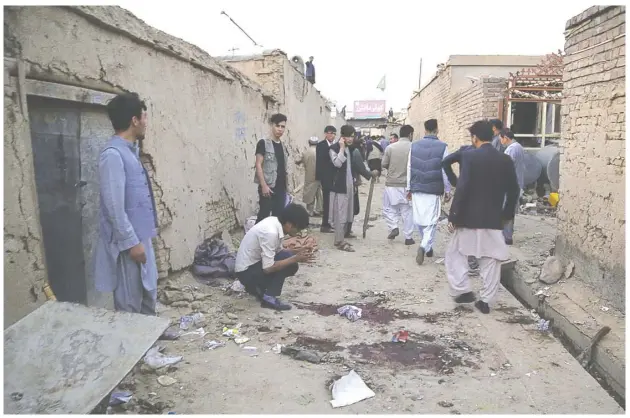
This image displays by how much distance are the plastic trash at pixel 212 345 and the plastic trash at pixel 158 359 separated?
242mm

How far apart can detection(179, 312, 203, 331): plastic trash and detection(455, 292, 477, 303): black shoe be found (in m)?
2.24

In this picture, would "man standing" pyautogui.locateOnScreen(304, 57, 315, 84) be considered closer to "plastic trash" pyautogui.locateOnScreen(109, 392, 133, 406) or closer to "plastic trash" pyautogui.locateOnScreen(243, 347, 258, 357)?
"plastic trash" pyautogui.locateOnScreen(243, 347, 258, 357)

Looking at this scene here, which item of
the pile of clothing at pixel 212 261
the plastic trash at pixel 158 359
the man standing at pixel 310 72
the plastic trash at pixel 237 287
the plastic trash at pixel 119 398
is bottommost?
the plastic trash at pixel 119 398

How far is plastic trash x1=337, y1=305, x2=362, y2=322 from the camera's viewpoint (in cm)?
413

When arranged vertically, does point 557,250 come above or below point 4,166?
below

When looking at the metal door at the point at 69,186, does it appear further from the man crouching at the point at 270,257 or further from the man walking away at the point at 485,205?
the man walking away at the point at 485,205

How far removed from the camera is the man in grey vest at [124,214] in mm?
2680

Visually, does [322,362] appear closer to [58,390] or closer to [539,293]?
[58,390]

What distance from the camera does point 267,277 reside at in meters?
4.19

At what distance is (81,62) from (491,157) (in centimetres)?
316

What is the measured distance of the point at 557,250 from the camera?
5.36m

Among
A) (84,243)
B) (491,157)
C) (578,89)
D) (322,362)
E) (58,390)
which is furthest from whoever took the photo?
(578,89)

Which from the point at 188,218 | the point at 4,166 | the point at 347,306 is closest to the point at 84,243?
the point at 4,166

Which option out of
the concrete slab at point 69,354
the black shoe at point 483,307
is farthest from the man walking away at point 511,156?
the concrete slab at point 69,354
